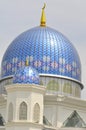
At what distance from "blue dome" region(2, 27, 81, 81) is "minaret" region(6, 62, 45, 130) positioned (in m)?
3.54

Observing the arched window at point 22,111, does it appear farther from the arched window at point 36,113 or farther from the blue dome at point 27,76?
the blue dome at point 27,76

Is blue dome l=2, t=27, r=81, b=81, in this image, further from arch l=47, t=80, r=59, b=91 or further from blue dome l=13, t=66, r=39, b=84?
blue dome l=13, t=66, r=39, b=84

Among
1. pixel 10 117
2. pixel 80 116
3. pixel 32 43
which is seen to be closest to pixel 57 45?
pixel 32 43

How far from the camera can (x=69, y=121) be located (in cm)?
3019

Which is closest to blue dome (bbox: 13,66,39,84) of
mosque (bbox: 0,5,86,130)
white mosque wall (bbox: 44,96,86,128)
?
mosque (bbox: 0,5,86,130)

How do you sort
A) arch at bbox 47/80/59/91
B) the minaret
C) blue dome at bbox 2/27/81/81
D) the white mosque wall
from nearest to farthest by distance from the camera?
the minaret < the white mosque wall < arch at bbox 47/80/59/91 < blue dome at bbox 2/27/81/81

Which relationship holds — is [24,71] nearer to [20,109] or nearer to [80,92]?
[20,109]

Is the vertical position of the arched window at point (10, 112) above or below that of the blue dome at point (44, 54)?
below

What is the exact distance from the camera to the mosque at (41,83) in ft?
90.4

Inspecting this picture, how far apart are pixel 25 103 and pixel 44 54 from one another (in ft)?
17.8

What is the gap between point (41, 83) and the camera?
1228 inches

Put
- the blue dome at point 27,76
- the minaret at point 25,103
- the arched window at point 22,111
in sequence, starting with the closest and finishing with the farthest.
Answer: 1. the minaret at point 25,103
2. the arched window at point 22,111
3. the blue dome at point 27,76

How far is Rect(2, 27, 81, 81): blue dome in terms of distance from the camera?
31719 millimetres

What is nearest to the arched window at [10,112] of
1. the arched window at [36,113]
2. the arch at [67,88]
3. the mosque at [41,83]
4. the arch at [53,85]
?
the mosque at [41,83]
